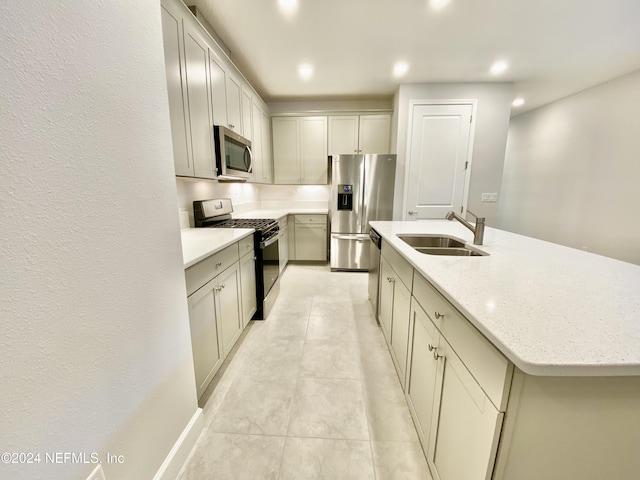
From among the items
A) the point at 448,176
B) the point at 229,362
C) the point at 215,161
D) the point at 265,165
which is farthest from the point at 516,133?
the point at 229,362

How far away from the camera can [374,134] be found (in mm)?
3916

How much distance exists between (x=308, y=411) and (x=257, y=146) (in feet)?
10.2

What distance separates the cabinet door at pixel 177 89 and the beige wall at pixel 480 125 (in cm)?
277

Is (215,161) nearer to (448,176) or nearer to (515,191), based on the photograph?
(448,176)

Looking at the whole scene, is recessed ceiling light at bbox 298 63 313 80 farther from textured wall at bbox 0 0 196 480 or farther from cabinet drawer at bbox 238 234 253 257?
textured wall at bbox 0 0 196 480

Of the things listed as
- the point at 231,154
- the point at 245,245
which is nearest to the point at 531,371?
the point at 245,245

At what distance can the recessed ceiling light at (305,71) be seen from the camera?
2908mm

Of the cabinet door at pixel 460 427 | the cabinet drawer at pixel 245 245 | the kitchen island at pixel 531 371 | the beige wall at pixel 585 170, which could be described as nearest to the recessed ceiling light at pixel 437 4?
the kitchen island at pixel 531 371

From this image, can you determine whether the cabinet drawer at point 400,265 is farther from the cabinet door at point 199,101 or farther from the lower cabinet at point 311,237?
the lower cabinet at point 311,237

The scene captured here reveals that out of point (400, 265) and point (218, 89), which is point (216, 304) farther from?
point (218, 89)

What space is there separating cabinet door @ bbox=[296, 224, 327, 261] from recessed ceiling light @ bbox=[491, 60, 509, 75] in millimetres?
2936

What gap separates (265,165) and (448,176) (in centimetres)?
272

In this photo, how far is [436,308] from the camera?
1.00 meters

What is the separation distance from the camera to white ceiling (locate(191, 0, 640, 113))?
1.98 metres
